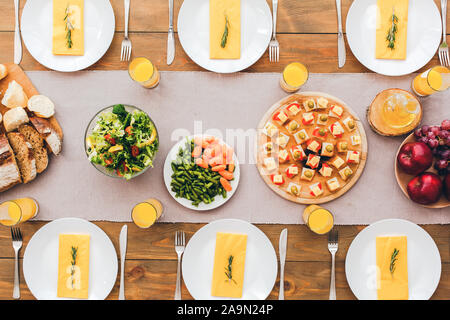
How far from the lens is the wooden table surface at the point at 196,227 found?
153 centimetres

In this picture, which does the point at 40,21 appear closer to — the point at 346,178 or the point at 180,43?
the point at 180,43

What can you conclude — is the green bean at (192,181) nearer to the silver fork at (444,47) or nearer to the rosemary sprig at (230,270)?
the rosemary sprig at (230,270)

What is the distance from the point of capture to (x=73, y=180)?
1.54 m

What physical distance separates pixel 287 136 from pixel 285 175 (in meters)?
0.18

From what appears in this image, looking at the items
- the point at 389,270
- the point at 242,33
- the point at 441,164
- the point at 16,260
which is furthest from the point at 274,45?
the point at 16,260

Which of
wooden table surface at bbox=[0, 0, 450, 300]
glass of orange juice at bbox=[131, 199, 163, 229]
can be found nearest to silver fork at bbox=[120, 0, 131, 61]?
wooden table surface at bbox=[0, 0, 450, 300]

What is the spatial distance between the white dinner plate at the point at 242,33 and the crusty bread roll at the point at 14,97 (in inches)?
29.8

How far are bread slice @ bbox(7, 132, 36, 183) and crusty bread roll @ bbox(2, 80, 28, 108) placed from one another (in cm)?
14

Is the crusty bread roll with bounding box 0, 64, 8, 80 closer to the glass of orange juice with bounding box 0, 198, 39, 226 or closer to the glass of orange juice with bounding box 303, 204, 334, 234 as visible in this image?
the glass of orange juice with bounding box 0, 198, 39, 226

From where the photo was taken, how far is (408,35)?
5.01 feet

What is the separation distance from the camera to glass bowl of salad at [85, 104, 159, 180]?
1348 mm

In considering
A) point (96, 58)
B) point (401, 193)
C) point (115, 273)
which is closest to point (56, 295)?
point (115, 273)

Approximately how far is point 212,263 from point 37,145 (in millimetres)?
934

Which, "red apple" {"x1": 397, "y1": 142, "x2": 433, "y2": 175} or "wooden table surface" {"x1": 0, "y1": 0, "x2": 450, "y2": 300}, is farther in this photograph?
"wooden table surface" {"x1": 0, "y1": 0, "x2": 450, "y2": 300}
